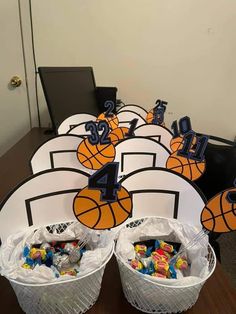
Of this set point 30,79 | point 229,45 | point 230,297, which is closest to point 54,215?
point 230,297

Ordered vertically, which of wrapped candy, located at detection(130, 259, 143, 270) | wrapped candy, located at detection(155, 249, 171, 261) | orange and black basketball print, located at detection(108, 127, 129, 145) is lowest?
wrapped candy, located at detection(155, 249, 171, 261)

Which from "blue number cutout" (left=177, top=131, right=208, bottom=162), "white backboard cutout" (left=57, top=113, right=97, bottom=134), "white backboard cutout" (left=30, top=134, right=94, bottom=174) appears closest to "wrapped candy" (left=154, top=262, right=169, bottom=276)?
"blue number cutout" (left=177, top=131, right=208, bottom=162)

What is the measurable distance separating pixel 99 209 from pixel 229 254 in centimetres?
157

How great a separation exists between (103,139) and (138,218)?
0.29m

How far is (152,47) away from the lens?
6.24 ft

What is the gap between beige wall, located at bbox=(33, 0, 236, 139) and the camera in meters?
1.80

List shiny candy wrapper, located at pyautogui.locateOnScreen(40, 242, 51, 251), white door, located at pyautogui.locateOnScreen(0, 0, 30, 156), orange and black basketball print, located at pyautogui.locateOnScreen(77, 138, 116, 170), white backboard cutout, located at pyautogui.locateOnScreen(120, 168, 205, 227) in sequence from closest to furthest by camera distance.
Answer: shiny candy wrapper, located at pyautogui.locateOnScreen(40, 242, 51, 251), white backboard cutout, located at pyautogui.locateOnScreen(120, 168, 205, 227), orange and black basketball print, located at pyautogui.locateOnScreen(77, 138, 116, 170), white door, located at pyautogui.locateOnScreen(0, 0, 30, 156)

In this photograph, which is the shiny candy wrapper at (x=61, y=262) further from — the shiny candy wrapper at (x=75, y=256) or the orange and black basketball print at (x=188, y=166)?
the orange and black basketball print at (x=188, y=166)

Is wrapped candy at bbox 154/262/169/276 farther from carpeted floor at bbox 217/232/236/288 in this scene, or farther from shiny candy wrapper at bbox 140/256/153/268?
carpeted floor at bbox 217/232/236/288

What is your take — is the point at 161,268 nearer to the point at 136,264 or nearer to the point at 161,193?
the point at 136,264

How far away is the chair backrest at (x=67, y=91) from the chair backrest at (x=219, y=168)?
0.82m

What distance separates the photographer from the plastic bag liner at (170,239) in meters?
0.50

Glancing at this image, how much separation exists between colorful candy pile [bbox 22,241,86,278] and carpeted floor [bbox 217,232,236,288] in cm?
135

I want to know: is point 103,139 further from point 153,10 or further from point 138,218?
point 153,10
